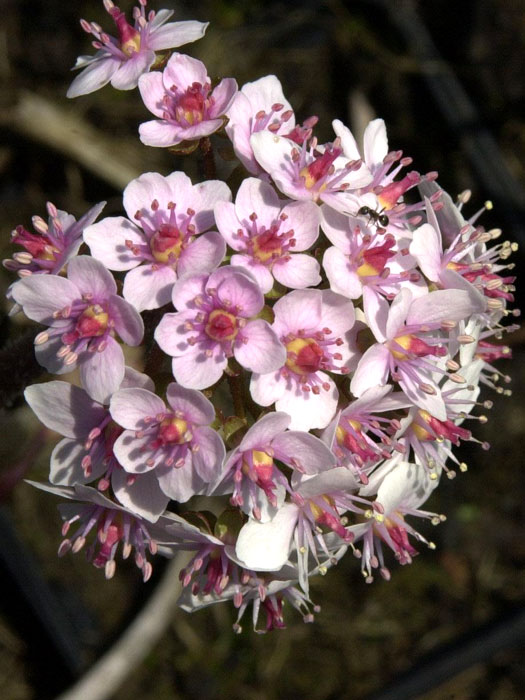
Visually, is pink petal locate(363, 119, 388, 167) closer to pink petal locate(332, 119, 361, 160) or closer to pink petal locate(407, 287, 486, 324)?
pink petal locate(332, 119, 361, 160)

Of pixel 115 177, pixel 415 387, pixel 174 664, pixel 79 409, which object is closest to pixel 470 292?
pixel 415 387

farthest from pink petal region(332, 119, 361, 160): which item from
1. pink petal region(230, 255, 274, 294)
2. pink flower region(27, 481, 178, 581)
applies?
pink flower region(27, 481, 178, 581)

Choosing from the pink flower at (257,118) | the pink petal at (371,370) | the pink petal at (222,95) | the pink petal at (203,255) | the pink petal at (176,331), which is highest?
the pink petal at (222,95)

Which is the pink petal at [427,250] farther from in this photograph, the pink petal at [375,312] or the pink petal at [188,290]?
the pink petal at [188,290]

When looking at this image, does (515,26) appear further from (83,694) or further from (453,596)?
(83,694)

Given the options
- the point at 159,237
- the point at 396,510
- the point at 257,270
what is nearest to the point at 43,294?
the point at 159,237

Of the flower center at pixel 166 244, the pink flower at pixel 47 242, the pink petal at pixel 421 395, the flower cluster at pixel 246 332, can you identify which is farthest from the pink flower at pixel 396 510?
the pink flower at pixel 47 242

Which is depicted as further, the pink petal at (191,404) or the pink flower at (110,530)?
the pink flower at (110,530)
